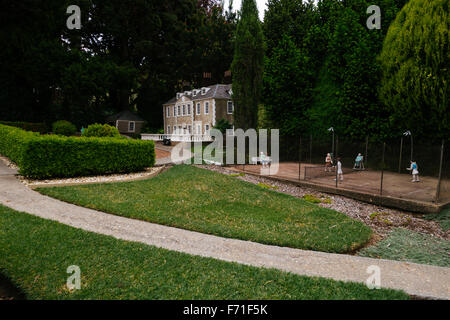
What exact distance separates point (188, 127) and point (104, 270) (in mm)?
37881

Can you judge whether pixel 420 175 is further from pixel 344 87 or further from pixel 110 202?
pixel 110 202

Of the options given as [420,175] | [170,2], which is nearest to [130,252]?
[420,175]

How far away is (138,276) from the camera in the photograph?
4.81 metres

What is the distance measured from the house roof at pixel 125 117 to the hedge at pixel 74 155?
30786 mm

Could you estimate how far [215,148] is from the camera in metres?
25.8

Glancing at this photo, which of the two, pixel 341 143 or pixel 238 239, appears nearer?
pixel 238 239

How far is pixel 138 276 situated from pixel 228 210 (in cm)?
504

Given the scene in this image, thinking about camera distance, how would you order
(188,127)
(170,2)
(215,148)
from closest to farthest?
1. (215,148)
2. (188,127)
3. (170,2)

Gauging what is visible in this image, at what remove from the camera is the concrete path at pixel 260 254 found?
5091mm

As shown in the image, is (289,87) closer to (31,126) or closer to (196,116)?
(196,116)

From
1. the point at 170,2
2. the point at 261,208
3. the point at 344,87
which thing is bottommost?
the point at 261,208

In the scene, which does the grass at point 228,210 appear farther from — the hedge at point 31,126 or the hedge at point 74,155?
Result: the hedge at point 31,126

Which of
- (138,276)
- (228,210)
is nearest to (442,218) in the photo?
(228,210)

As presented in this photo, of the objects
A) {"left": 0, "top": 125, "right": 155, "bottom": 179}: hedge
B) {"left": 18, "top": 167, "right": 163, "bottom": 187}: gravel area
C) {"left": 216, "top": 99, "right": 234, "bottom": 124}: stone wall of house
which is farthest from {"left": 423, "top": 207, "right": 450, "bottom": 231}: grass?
{"left": 216, "top": 99, "right": 234, "bottom": 124}: stone wall of house
